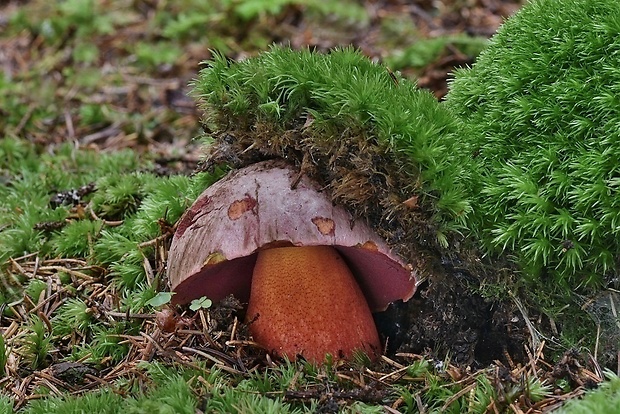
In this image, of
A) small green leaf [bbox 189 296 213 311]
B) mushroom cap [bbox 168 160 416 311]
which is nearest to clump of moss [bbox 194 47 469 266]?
mushroom cap [bbox 168 160 416 311]

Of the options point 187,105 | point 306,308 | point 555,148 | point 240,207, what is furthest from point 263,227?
point 187,105

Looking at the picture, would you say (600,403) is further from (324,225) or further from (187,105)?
(187,105)

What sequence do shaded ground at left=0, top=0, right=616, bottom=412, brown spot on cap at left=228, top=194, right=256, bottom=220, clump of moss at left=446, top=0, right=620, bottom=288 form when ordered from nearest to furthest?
1. clump of moss at left=446, top=0, right=620, bottom=288
2. brown spot on cap at left=228, top=194, right=256, bottom=220
3. shaded ground at left=0, top=0, right=616, bottom=412

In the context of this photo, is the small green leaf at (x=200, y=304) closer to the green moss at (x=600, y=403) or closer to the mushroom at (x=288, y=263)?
the mushroom at (x=288, y=263)

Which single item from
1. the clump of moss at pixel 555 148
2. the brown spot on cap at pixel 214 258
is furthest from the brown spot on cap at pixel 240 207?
the clump of moss at pixel 555 148

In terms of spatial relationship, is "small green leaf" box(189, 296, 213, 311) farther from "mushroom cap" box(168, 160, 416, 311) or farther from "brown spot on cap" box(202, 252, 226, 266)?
"brown spot on cap" box(202, 252, 226, 266)

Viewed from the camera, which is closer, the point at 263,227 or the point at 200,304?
the point at 263,227
